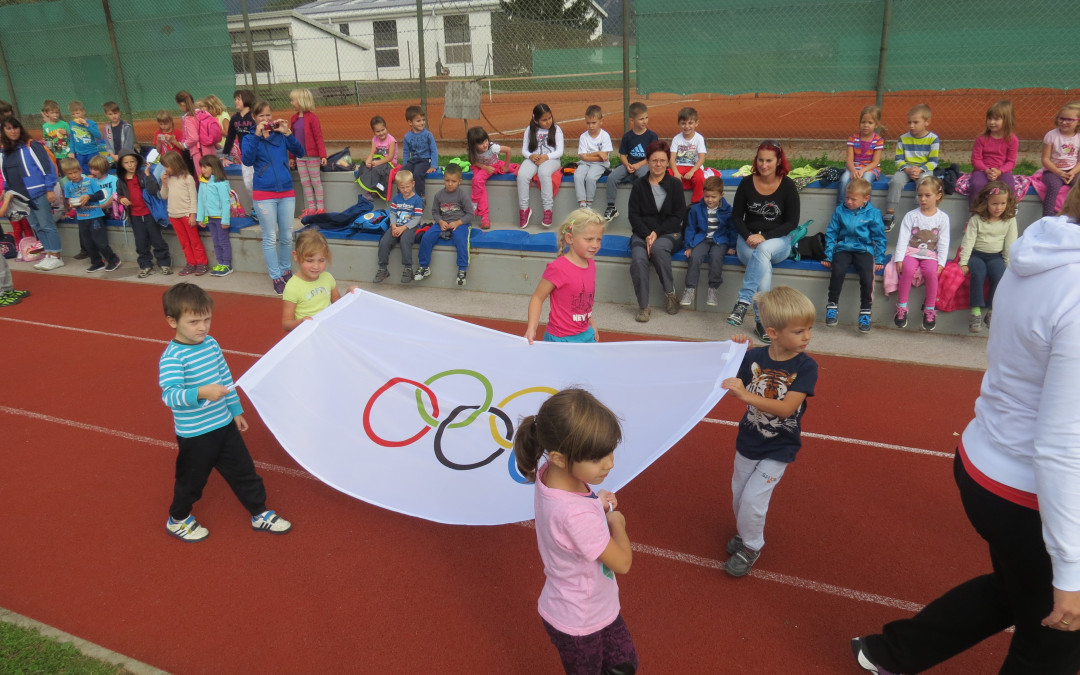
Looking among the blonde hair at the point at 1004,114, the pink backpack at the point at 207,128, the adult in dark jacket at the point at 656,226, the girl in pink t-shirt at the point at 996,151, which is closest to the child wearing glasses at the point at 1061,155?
the girl in pink t-shirt at the point at 996,151

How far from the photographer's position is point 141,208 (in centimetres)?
1187

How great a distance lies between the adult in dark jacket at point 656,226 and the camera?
28.7ft

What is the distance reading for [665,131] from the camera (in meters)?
18.4

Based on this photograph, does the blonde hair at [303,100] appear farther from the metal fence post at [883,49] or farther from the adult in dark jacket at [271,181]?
the metal fence post at [883,49]

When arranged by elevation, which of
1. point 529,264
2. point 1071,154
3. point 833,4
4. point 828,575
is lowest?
point 828,575

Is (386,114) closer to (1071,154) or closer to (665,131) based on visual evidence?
(665,131)

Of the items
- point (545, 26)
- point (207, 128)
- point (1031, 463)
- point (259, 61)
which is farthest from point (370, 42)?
point (1031, 463)

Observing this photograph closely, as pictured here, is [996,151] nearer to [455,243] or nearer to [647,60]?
[647,60]

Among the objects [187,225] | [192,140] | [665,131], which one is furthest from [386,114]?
[187,225]

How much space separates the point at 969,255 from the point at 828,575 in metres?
5.25

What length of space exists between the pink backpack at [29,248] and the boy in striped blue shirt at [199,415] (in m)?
10.5

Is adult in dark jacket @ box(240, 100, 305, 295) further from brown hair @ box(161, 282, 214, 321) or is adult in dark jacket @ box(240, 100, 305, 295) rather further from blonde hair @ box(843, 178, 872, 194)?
blonde hair @ box(843, 178, 872, 194)

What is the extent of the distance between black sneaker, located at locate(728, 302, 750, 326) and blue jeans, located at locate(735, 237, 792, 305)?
0.20 ft

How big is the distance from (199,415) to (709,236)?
20.7 ft
